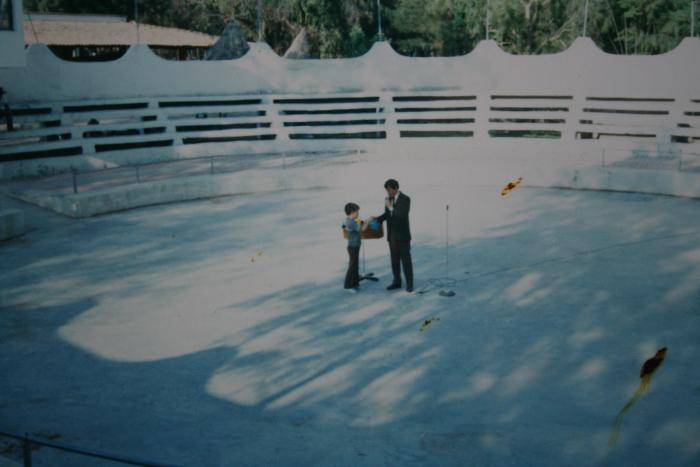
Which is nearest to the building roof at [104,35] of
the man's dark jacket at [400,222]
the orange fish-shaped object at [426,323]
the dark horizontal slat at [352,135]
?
the dark horizontal slat at [352,135]

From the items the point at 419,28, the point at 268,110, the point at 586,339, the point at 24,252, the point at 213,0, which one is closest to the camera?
the point at 586,339

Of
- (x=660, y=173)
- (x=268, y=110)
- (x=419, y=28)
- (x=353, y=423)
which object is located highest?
(x=419, y=28)

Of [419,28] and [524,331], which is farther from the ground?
[419,28]

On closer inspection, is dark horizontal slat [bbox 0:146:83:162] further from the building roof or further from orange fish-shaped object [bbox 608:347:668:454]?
orange fish-shaped object [bbox 608:347:668:454]

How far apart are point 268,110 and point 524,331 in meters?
16.9

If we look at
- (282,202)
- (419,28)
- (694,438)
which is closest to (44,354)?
(694,438)

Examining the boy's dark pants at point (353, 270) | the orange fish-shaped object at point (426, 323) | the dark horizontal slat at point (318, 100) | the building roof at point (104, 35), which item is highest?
the building roof at point (104, 35)

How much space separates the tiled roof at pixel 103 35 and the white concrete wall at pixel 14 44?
22348 millimetres

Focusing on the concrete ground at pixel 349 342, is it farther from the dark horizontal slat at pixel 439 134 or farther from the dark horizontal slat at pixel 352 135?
the dark horizontal slat at pixel 439 134

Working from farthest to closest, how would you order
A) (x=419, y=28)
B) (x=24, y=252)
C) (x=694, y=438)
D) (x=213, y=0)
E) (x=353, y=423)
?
(x=213, y=0) → (x=419, y=28) → (x=24, y=252) → (x=353, y=423) → (x=694, y=438)

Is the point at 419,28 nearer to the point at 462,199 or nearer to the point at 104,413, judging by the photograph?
the point at 462,199

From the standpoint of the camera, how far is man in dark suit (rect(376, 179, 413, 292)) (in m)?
12.2

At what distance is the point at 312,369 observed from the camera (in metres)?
9.78

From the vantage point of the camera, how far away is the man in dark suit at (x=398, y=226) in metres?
12.2
